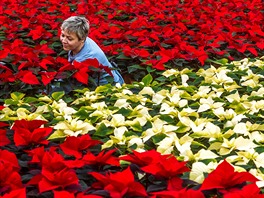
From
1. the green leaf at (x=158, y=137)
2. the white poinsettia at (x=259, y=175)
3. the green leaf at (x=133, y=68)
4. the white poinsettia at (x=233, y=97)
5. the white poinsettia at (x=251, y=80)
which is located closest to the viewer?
the white poinsettia at (x=259, y=175)

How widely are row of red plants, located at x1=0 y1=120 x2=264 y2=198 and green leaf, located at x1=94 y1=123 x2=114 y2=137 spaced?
256 millimetres

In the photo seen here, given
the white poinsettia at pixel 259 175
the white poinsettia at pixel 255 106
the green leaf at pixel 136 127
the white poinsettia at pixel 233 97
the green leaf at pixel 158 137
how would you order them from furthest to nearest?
the white poinsettia at pixel 233 97
the white poinsettia at pixel 255 106
the green leaf at pixel 136 127
the green leaf at pixel 158 137
the white poinsettia at pixel 259 175

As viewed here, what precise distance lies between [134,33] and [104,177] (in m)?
2.78

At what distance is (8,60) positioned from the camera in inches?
137

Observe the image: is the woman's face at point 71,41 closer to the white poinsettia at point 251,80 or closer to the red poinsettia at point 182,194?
the white poinsettia at point 251,80

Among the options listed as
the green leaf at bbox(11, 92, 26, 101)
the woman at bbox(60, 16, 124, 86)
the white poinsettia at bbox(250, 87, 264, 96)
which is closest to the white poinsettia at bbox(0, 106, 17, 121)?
the green leaf at bbox(11, 92, 26, 101)

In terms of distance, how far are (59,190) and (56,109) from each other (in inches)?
40.5

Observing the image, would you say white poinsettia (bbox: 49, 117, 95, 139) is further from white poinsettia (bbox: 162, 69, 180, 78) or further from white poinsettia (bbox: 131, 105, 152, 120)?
white poinsettia (bbox: 162, 69, 180, 78)

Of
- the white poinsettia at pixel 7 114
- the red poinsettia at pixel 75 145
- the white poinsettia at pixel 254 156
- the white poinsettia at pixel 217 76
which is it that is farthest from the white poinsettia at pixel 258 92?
the white poinsettia at pixel 7 114

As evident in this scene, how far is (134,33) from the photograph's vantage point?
176 inches

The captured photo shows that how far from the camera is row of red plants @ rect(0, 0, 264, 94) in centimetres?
352

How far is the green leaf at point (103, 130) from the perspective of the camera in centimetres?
241

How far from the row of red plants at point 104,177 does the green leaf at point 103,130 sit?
26 centimetres

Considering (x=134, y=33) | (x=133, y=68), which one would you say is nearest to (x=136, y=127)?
(x=133, y=68)
